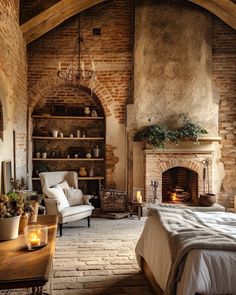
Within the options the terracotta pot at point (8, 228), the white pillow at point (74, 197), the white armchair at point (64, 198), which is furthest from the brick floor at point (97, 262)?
the terracotta pot at point (8, 228)

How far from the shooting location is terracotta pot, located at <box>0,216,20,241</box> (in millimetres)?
2182

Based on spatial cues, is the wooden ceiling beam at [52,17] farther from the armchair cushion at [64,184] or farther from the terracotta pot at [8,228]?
the terracotta pot at [8,228]

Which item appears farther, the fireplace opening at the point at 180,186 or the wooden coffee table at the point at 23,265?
the fireplace opening at the point at 180,186

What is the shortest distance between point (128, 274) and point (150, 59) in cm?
474

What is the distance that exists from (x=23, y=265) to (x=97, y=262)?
2.16 meters

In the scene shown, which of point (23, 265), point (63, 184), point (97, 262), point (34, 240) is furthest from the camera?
point (63, 184)

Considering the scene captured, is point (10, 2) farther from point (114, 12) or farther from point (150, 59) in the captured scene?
point (150, 59)

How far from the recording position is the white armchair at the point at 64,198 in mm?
4895

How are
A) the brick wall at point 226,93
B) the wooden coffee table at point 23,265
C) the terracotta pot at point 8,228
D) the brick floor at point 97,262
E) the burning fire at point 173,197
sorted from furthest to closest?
1. the burning fire at point 173,197
2. the brick wall at point 226,93
3. the brick floor at point 97,262
4. the terracotta pot at point 8,228
5. the wooden coffee table at point 23,265

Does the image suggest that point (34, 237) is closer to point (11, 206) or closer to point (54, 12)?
point (11, 206)

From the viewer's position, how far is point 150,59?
263 inches

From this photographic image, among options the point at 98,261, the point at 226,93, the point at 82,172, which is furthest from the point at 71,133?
the point at 98,261

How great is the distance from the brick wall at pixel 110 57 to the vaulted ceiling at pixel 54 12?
1.20 feet

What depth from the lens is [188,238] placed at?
2.40 meters
